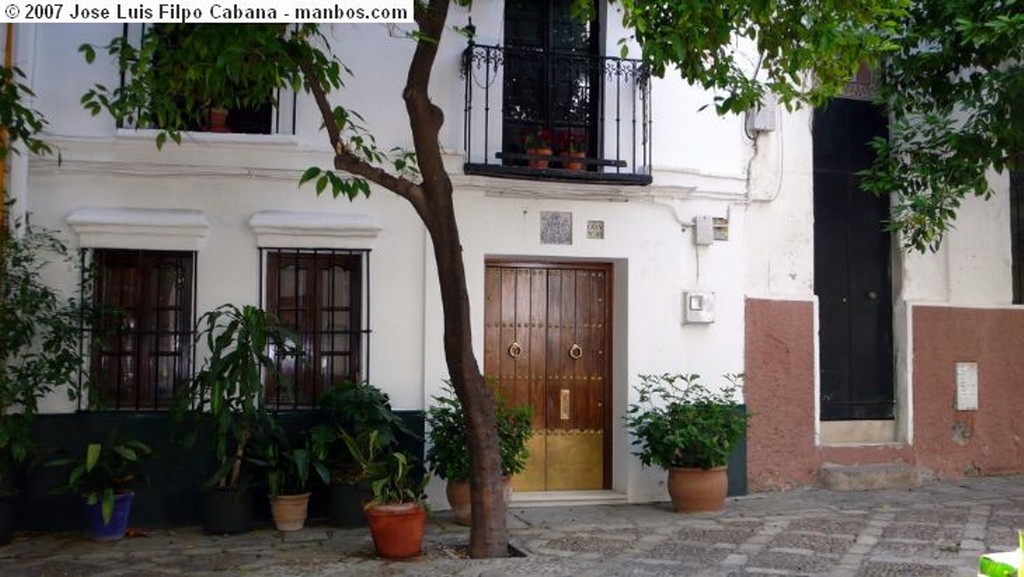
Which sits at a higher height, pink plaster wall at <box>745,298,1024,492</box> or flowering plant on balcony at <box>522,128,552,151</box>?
flowering plant on balcony at <box>522,128,552,151</box>

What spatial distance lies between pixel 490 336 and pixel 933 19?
16.9 feet

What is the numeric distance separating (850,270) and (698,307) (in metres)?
2.11

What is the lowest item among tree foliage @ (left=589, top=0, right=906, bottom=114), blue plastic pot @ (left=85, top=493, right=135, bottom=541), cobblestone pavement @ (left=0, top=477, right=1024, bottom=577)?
cobblestone pavement @ (left=0, top=477, right=1024, bottom=577)

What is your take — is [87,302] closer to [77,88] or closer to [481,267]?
[77,88]

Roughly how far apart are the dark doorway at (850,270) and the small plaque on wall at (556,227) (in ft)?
9.42

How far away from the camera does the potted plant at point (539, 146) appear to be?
28.2ft

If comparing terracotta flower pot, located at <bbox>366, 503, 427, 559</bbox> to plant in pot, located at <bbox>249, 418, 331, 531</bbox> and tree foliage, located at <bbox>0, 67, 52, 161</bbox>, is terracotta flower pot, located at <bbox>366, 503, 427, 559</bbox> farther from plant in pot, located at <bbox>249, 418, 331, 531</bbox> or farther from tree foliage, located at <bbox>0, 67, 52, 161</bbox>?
tree foliage, located at <bbox>0, 67, 52, 161</bbox>

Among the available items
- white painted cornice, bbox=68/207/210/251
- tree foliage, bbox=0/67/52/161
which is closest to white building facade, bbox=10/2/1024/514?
white painted cornice, bbox=68/207/210/251

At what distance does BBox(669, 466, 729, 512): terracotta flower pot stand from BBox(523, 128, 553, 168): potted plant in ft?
9.77

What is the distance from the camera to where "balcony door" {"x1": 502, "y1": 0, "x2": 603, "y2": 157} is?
8.95 m

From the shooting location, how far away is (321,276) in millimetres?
8398

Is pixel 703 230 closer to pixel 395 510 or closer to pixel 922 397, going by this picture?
pixel 922 397

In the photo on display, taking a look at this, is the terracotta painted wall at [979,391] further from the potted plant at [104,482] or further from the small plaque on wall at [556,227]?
the potted plant at [104,482]

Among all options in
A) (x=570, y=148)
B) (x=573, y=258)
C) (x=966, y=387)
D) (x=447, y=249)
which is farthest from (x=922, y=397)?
(x=447, y=249)
